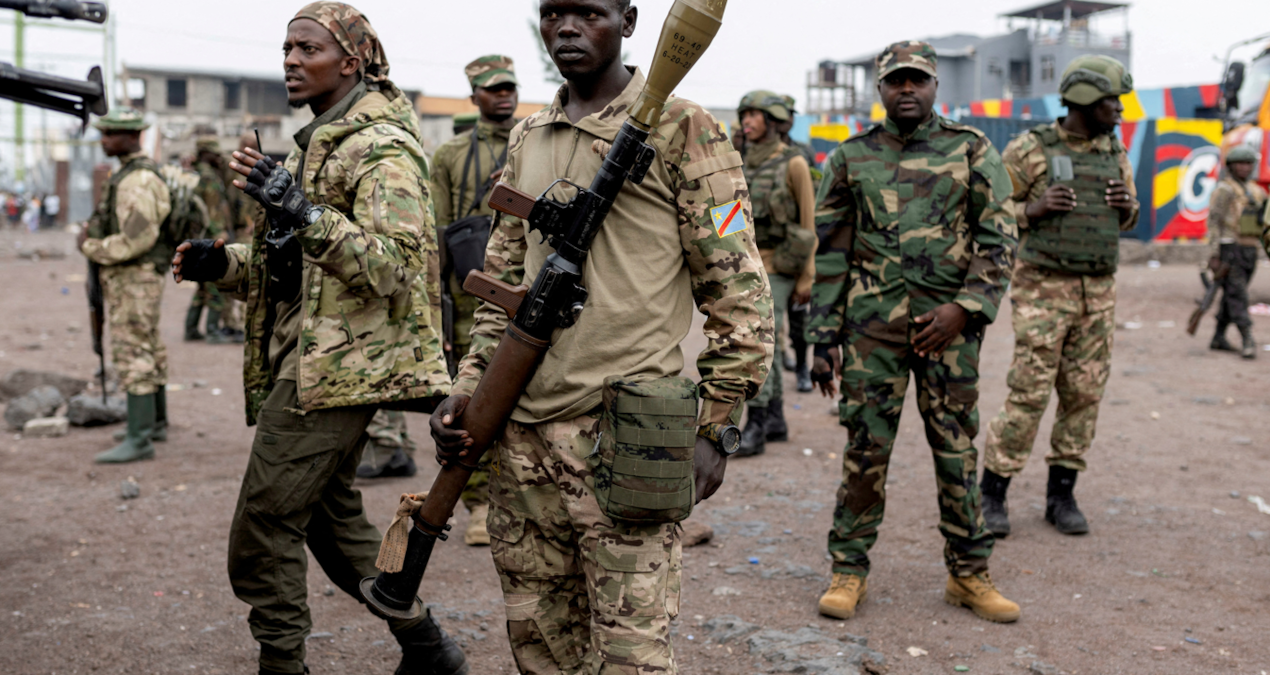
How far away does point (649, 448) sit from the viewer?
2115 millimetres

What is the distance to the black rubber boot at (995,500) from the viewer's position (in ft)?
16.7

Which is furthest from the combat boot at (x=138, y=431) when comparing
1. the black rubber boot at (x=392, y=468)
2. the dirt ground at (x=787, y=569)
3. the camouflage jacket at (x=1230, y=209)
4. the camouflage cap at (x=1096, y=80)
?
the camouflage jacket at (x=1230, y=209)

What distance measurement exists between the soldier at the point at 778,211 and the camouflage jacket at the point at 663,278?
15.1 feet

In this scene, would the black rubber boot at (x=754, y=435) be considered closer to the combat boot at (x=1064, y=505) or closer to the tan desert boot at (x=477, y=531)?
the combat boot at (x=1064, y=505)

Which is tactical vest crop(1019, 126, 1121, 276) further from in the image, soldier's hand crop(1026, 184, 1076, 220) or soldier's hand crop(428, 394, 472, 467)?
soldier's hand crop(428, 394, 472, 467)

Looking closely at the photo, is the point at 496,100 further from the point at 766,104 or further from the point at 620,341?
the point at 620,341

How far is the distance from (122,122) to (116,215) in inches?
23.7

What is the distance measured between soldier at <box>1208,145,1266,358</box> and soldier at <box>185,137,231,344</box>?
10.5 metres

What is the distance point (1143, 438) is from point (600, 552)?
239 inches

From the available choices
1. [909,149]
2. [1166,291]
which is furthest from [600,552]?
[1166,291]

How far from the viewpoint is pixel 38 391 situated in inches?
309

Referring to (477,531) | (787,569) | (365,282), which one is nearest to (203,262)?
(365,282)

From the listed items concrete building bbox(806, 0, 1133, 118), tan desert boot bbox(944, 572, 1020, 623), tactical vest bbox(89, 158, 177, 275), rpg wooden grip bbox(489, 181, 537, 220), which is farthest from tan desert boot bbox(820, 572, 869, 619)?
concrete building bbox(806, 0, 1133, 118)

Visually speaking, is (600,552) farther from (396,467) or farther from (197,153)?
(197,153)
